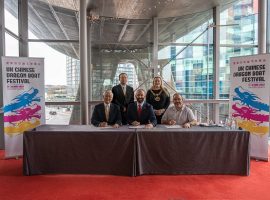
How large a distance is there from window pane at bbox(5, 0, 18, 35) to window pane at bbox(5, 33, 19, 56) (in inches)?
6.8

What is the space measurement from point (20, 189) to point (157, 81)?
243cm

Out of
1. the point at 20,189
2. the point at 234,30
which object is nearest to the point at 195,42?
the point at 234,30

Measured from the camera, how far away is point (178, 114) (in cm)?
392

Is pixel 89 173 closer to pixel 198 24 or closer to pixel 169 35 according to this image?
pixel 169 35

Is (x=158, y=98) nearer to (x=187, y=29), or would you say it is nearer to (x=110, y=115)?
(x=110, y=115)

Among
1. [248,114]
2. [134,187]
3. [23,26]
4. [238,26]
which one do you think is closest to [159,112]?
[134,187]

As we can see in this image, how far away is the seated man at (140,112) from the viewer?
3834mm

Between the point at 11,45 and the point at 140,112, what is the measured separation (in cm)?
321

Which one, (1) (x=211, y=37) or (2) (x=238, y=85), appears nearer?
(2) (x=238, y=85)

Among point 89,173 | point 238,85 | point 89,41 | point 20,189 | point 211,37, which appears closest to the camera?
point 20,189

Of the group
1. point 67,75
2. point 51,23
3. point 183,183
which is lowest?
point 183,183

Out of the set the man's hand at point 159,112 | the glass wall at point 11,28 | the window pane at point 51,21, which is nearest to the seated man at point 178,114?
the man's hand at point 159,112

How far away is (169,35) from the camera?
676 centimetres

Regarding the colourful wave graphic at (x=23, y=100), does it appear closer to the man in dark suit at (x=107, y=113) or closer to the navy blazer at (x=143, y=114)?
the man in dark suit at (x=107, y=113)
